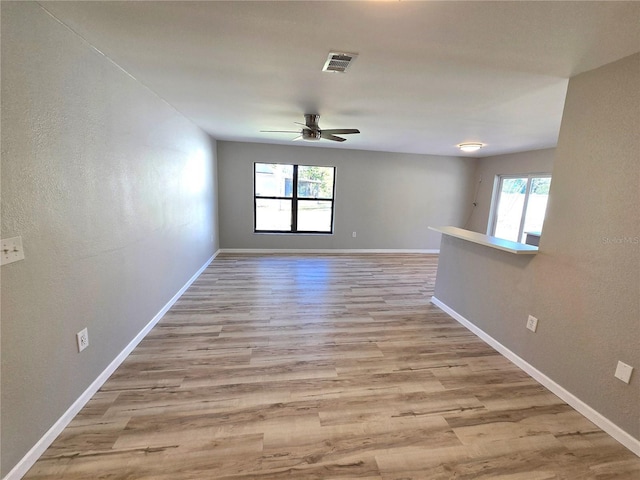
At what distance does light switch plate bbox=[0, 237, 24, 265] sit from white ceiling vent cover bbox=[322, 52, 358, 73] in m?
1.88

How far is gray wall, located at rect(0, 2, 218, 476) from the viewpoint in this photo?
1.20 metres

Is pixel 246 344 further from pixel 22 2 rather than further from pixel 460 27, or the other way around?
pixel 460 27

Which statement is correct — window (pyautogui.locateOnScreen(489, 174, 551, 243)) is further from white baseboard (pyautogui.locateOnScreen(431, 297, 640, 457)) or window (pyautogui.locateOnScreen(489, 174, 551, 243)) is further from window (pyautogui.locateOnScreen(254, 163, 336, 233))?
window (pyautogui.locateOnScreen(254, 163, 336, 233))

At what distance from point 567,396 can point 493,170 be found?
16.3ft

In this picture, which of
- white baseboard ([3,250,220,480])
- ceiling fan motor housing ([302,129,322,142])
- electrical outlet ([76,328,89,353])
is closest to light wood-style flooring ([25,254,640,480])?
white baseboard ([3,250,220,480])

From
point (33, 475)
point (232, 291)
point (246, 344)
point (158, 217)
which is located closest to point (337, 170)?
point (232, 291)

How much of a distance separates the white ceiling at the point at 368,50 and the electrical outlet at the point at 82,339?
1732 mm

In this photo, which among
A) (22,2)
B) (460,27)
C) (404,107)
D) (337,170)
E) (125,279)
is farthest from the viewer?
(337,170)

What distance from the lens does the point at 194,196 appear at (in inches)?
151

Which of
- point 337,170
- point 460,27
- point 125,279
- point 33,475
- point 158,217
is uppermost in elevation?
point 460,27

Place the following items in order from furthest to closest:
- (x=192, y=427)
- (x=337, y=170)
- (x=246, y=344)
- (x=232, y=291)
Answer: (x=337, y=170), (x=232, y=291), (x=246, y=344), (x=192, y=427)

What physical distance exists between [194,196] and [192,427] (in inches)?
119

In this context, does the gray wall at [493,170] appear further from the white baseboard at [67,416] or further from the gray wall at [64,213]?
the white baseboard at [67,416]

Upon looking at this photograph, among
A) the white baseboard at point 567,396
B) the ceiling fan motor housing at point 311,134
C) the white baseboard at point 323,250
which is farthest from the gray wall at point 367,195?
the white baseboard at point 567,396
